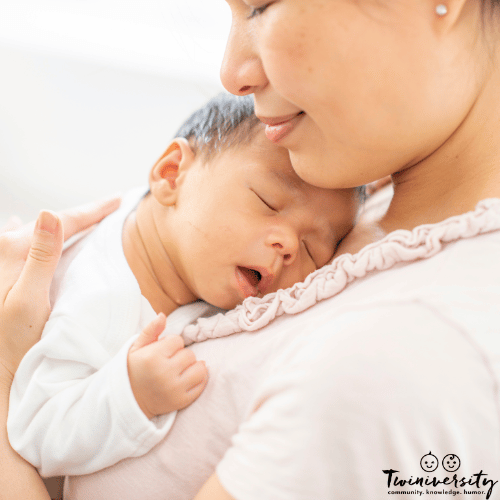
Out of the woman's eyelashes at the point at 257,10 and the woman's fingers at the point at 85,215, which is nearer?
the woman's eyelashes at the point at 257,10

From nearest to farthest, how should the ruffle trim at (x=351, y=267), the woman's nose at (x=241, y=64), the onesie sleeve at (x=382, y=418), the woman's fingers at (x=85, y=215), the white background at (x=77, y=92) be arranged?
the onesie sleeve at (x=382, y=418)
the ruffle trim at (x=351, y=267)
the woman's nose at (x=241, y=64)
the woman's fingers at (x=85, y=215)
the white background at (x=77, y=92)

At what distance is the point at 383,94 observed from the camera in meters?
0.61

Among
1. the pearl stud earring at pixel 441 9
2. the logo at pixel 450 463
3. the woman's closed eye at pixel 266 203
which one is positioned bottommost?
the logo at pixel 450 463

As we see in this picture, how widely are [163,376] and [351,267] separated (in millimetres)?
309

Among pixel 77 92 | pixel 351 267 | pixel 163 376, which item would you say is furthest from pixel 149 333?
pixel 77 92

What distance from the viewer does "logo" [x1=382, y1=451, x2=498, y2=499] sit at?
475mm

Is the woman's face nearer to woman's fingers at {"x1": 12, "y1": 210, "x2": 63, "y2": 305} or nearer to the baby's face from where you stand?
the baby's face

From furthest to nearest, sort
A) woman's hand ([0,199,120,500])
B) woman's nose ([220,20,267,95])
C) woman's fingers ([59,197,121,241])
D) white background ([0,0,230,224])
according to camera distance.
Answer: white background ([0,0,230,224]), woman's fingers ([59,197,121,241]), woman's hand ([0,199,120,500]), woman's nose ([220,20,267,95])

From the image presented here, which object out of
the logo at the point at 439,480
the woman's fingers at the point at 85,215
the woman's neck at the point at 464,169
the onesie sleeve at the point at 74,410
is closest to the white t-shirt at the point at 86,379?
the onesie sleeve at the point at 74,410

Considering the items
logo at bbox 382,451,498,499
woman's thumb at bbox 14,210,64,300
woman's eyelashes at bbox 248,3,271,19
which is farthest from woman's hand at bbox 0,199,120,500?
logo at bbox 382,451,498,499

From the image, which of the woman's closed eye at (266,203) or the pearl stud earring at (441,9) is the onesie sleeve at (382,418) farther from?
the woman's closed eye at (266,203)

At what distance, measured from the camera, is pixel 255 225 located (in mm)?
900

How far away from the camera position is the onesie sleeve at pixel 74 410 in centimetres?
71

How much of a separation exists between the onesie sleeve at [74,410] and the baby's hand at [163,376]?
0.02 m
